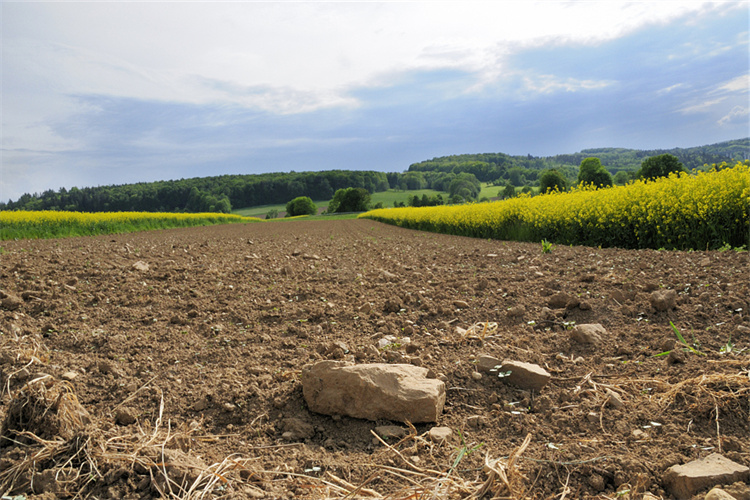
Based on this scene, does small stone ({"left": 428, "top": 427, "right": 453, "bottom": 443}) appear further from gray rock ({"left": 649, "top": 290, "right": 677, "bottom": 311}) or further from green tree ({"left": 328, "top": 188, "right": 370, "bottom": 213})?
green tree ({"left": 328, "top": 188, "right": 370, "bottom": 213})

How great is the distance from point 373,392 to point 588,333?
1808 millimetres

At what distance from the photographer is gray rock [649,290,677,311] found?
327cm

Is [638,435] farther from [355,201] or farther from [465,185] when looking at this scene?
[465,185]

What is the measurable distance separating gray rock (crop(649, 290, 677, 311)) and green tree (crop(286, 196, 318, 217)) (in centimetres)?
8130

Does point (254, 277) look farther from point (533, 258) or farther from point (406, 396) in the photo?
point (533, 258)

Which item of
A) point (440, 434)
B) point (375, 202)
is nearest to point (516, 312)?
point (440, 434)

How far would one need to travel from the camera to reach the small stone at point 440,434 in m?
1.98

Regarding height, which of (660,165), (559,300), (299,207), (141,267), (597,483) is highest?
(660,165)

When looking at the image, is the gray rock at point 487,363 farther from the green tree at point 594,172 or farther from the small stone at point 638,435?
the green tree at point 594,172

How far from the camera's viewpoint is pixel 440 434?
200cm

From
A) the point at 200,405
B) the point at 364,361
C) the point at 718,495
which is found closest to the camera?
the point at 718,495

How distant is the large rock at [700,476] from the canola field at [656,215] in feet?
22.5

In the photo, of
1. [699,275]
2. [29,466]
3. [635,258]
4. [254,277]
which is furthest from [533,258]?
[29,466]

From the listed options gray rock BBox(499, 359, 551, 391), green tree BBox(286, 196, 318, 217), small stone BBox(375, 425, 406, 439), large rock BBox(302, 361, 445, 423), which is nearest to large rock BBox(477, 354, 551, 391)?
gray rock BBox(499, 359, 551, 391)
